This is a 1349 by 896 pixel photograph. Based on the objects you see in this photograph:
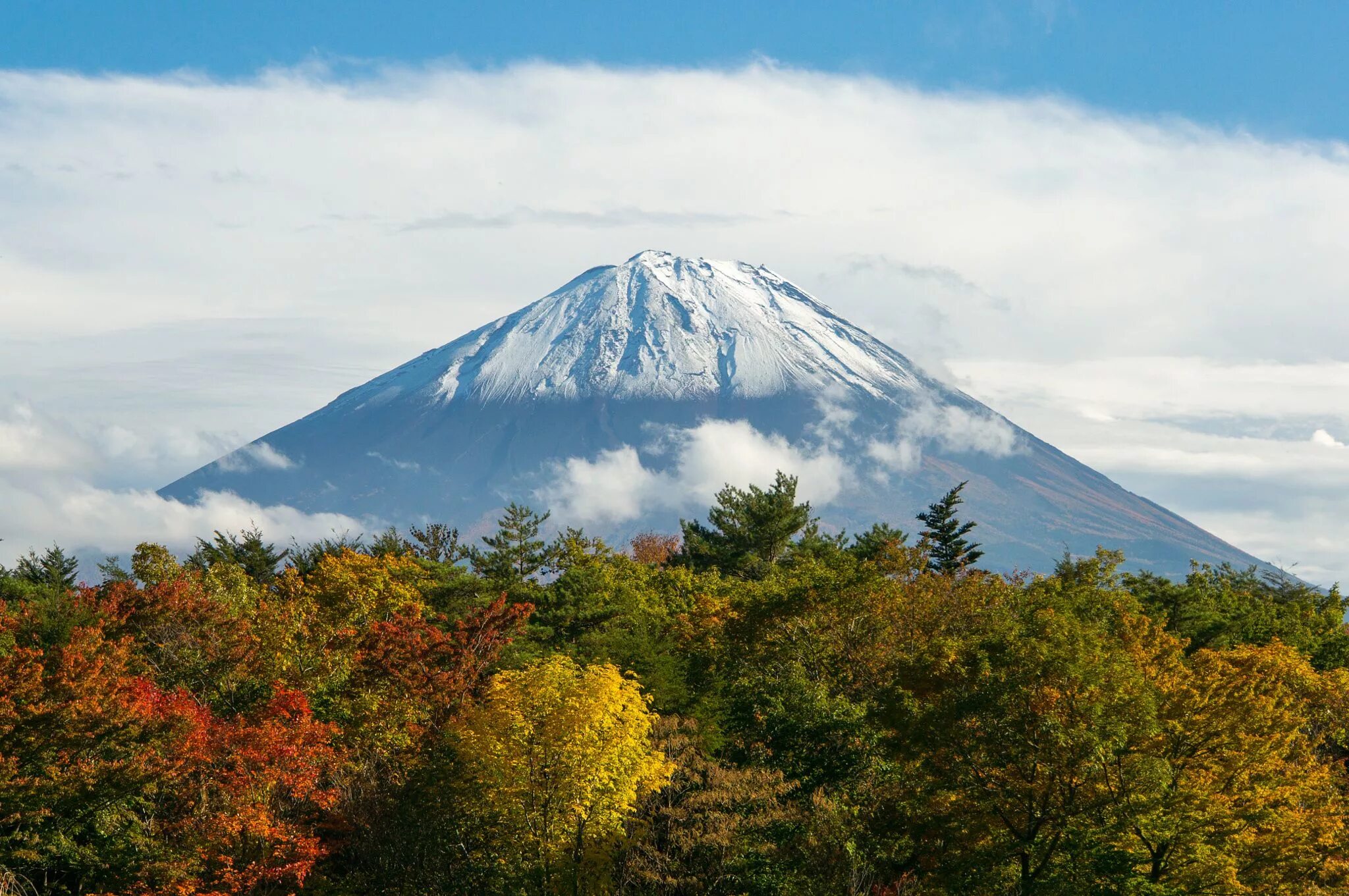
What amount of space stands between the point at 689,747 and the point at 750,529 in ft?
141

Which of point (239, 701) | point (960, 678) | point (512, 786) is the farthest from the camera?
point (239, 701)

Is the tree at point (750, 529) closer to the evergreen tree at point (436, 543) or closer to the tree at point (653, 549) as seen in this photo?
the tree at point (653, 549)

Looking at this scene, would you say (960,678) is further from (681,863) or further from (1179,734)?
(681,863)

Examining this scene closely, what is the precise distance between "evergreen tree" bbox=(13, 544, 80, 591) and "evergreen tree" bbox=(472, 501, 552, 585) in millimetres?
27310

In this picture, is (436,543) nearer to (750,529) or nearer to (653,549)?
(750,529)

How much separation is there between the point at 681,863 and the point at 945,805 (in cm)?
1155

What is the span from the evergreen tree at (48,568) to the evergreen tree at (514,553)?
27.3 meters

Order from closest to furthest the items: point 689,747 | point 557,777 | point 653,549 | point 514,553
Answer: point 557,777 → point 689,747 → point 514,553 → point 653,549

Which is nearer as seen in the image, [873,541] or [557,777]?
[557,777]

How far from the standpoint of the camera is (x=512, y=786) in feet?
113

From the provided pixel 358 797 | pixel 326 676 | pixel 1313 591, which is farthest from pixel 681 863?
pixel 1313 591

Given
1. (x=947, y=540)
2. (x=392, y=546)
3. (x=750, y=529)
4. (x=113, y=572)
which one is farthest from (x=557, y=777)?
(x=392, y=546)

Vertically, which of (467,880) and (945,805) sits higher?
(945,805)

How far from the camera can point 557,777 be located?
1366 inches
